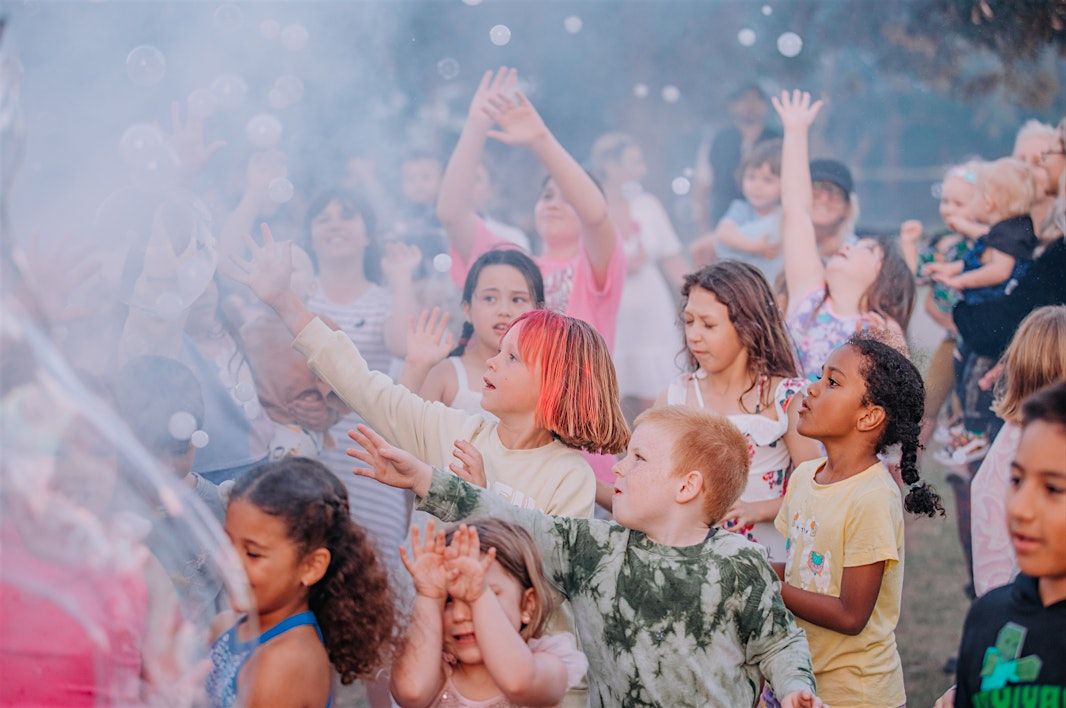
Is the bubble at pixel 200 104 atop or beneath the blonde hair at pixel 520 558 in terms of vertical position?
atop

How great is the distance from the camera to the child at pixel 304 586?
1971mm

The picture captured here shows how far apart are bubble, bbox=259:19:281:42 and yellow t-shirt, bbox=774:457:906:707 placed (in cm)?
329

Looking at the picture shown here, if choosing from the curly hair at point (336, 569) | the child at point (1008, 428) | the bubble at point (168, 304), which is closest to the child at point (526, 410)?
the curly hair at point (336, 569)

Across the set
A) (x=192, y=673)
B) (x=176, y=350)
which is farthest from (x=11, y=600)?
(x=176, y=350)

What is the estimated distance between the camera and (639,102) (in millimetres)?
8359

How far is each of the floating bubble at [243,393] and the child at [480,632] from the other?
5.47 feet

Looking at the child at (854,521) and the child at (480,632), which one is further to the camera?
the child at (854,521)

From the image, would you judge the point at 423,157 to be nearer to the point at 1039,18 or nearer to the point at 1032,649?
the point at 1039,18

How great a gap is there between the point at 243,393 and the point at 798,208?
79.7 inches

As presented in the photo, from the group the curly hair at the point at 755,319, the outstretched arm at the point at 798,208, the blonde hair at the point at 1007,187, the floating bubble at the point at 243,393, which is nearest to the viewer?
the curly hair at the point at 755,319

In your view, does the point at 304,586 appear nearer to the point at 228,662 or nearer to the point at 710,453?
the point at 228,662

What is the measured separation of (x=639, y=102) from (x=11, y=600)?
7.45 metres

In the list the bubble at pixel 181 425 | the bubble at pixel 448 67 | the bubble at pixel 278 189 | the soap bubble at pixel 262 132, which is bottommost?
the bubble at pixel 181 425

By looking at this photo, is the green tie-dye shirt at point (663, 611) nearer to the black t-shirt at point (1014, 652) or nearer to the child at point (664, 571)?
the child at point (664, 571)
